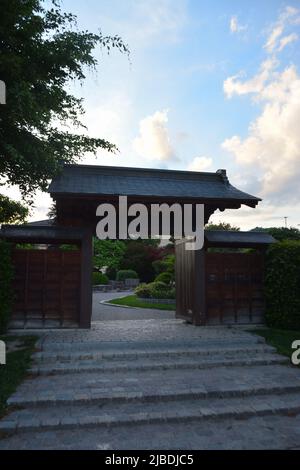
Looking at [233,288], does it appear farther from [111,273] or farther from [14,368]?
[111,273]

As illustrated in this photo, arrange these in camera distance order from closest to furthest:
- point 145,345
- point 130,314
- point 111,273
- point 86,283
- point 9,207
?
point 145,345
point 86,283
point 9,207
point 130,314
point 111,273

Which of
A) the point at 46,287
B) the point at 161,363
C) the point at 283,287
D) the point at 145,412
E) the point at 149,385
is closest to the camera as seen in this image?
the point at 145,412

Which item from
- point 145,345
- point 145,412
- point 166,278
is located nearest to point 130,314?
point 145,345

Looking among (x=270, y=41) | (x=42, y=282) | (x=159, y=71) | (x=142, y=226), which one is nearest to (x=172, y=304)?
(x=142, y=226)

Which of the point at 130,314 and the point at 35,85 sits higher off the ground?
the point at 35,85

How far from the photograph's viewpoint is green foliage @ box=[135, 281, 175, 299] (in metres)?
20.0

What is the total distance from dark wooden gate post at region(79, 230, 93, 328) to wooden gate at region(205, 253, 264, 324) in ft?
11.6

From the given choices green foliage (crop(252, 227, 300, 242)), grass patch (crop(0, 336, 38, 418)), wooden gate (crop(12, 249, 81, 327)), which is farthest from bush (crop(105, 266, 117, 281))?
grass patch (crop(0, 336, 38, 418))

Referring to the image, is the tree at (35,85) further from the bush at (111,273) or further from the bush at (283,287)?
the bush at (111,273)

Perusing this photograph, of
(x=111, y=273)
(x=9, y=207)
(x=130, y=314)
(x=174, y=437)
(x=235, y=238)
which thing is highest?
(x=9, y=207)

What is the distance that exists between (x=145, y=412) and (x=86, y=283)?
5495 mm

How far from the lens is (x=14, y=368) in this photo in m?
6.44

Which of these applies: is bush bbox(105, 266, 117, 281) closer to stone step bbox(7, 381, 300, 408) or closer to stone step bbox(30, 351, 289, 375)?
stone step bbox(30, 351, 289, 375)

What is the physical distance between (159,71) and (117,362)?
28.6 ft
